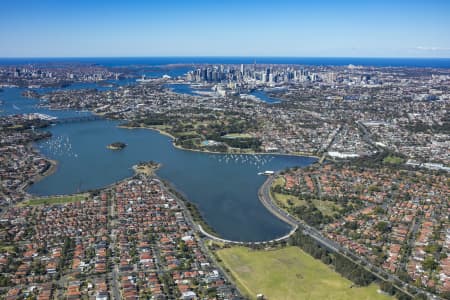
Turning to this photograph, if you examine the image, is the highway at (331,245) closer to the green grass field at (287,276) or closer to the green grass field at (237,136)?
the green grass field at (287,276)

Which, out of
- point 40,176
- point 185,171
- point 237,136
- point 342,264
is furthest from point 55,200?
point 237,136

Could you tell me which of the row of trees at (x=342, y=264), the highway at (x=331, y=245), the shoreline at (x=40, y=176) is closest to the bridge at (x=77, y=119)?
the shoreline at (x=40, y=176)

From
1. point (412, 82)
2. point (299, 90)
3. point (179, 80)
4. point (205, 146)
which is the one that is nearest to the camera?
point (205, 146)

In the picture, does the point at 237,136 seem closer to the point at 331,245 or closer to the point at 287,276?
the point at 331,245

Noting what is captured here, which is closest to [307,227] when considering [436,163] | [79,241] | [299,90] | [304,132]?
[79,241]

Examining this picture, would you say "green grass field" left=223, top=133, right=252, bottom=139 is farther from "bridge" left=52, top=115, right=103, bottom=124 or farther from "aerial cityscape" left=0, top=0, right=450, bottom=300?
"bridge" left=52, top=115, right=103, bottom=124

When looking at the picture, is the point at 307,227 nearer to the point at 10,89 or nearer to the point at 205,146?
the point at 205,146
